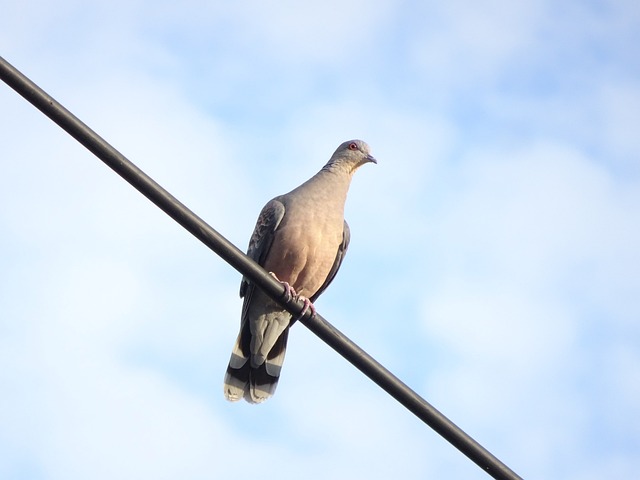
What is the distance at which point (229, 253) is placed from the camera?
13.9 ft

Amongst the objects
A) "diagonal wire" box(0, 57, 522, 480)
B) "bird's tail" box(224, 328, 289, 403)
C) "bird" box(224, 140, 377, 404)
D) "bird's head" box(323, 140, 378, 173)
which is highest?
"bird's head" box(323, 140, 378, 173)

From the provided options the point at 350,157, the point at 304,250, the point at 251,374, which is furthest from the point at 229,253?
the point at 350,157

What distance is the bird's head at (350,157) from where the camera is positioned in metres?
8.57

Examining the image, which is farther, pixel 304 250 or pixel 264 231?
pixel 264 231

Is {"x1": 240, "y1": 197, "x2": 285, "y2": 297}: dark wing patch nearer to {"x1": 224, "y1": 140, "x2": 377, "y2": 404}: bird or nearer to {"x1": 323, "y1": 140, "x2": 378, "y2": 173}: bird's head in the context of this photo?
{"x1": 224, "y1": 140, "x2": 377, "y2": 404}: bird

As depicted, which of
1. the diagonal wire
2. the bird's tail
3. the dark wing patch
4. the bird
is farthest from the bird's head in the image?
the diagonal wire

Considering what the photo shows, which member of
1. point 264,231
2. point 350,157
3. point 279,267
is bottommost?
point 279,267

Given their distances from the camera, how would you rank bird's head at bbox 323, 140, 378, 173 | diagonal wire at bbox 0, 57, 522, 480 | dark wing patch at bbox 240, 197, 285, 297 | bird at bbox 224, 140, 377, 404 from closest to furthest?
diagonal wire at bbox 0, 57, 522, 480
bird at bbox 224, 140, 377, 404
dark wing patch at bbox 240, 197, 285, 297
bird's head at bbox 323, 140, 378, 173

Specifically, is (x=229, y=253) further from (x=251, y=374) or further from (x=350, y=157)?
(x=350, y=157)

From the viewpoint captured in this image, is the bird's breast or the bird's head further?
the bird's head

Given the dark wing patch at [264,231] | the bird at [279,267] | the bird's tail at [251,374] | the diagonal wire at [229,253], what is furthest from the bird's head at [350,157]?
the diagonal wire at [229,253]

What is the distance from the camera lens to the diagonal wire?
3.77 meters

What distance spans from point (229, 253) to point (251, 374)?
3558 millimetres

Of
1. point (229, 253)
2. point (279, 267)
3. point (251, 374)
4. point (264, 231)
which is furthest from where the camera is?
point (264, 231)
